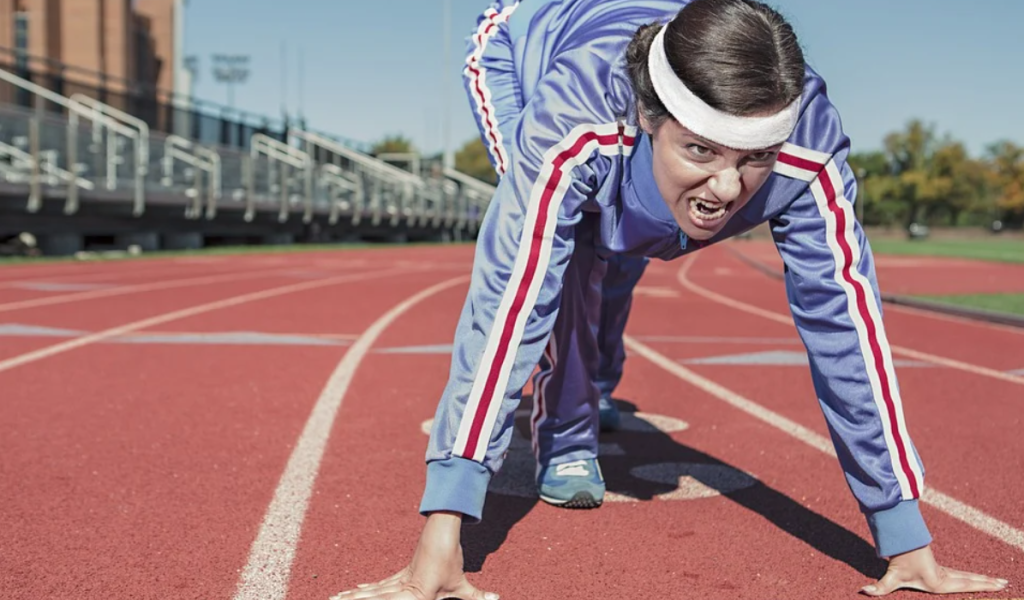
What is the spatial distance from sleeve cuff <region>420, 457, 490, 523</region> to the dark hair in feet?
3.12

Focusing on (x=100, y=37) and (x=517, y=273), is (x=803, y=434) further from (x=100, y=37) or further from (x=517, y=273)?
(x=100, y=37)

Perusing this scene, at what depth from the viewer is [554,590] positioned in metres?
2.88

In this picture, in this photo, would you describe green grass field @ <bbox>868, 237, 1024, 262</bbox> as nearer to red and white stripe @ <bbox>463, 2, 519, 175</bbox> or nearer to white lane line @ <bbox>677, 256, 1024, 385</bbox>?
white lane line @ <bbox>677, 256, 1024, 385</bbox>

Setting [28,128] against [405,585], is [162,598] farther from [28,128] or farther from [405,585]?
[28,128]

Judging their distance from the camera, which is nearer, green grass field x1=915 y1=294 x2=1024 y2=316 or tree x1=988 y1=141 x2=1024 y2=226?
green grass field x1=915 y1=294 x2=1024 y2=316

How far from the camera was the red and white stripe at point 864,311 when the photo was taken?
112 inches

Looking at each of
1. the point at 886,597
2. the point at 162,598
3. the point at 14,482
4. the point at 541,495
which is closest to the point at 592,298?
the point at 541,495

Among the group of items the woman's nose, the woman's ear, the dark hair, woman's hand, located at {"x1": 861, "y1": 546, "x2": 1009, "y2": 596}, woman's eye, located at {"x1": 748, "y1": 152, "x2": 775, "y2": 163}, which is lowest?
woman's hand, located at {"x1": 861, "y1": 546, "x2": 1009, "y2": 596}

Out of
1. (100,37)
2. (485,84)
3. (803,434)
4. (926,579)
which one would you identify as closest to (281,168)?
(100,37)

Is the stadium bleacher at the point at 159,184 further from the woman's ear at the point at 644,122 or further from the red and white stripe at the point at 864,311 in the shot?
the red and white stripe at the point at 864,311

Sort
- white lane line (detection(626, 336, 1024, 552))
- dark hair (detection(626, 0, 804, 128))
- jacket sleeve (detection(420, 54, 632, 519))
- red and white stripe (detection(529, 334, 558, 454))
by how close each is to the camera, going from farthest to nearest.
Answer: red and white stripe (detection(529, 334, 558, 454))
white lane line (detection(626, 336, 1024, 552))
jacket sleeve (detection(420, 54, 632, 519))
dark hair (detection(626, 0, 804, 128))

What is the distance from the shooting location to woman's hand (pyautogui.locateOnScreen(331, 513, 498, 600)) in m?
2.59

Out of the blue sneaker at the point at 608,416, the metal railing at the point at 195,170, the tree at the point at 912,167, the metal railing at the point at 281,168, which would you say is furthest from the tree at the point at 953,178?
the blue sneaker at the point at 608,416

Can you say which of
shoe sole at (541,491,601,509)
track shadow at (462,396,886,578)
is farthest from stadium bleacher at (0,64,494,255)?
shoe sole at (541,491,601,509)
